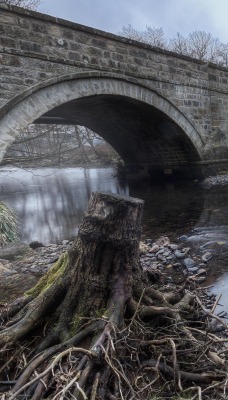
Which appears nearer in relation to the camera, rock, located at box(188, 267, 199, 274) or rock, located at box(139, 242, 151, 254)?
rock, located at box(188, 267, 199, 274)

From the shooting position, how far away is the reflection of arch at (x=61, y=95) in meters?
6.54

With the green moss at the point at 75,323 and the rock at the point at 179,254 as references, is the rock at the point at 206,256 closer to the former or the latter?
the rock at the point at 179,254

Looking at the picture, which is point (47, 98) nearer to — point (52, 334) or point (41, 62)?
point (41, 62)

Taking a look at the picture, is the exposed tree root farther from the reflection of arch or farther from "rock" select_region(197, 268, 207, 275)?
the reflection of arch

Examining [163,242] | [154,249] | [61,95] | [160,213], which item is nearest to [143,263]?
[154,249]

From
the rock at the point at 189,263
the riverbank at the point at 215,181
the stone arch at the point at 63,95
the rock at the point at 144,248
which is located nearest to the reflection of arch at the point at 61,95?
the stone arch at the point at 63,95

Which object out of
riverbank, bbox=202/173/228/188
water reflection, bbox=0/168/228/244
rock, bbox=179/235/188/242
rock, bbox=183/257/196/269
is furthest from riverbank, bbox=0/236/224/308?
riverbank, bbox=202/173/228/188

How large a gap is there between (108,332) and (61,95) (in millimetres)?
6698

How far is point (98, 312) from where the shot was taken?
1.97 meters

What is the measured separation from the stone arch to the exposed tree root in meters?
4.93

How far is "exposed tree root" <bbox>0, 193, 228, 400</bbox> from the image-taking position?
63.5 inches

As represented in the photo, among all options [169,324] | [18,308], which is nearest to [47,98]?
[18,308]

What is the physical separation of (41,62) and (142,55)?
3821mm

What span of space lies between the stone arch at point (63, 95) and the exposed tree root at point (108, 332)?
4.93 metres
